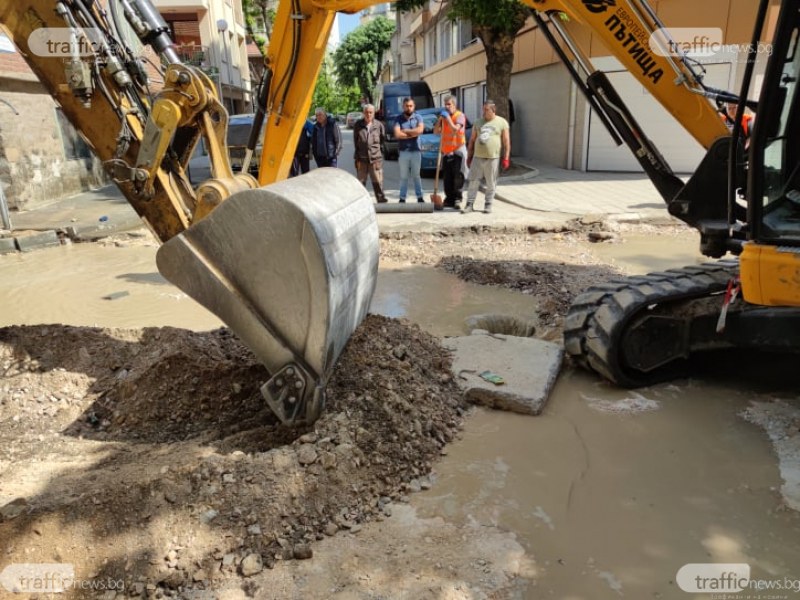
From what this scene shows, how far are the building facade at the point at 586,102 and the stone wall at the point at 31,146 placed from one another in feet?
30.7

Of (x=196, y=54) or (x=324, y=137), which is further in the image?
(x=196, y=54)

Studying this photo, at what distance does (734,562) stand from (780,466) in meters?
0.93

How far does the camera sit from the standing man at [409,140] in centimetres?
1070

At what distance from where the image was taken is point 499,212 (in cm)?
1069

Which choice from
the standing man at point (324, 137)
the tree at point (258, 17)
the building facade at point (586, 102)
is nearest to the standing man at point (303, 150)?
the standing man at point (324, 137)

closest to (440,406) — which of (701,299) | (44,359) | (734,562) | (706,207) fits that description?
(734,562)

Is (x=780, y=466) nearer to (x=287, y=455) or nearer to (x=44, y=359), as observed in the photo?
(x=287, y=455)

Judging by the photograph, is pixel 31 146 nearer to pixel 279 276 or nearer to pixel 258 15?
→ pixel 279 276

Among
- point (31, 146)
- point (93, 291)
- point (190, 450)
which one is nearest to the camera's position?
point (190, 450)

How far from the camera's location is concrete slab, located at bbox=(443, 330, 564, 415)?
12.7 feet

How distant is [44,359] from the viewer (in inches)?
171
